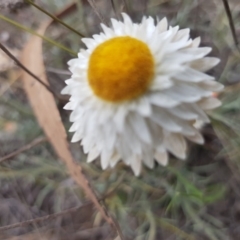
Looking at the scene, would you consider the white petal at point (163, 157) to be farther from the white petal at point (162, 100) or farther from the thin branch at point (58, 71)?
the thin branch at point (58, 71)

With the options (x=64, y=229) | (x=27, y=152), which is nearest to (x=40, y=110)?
(x=27, y=152)

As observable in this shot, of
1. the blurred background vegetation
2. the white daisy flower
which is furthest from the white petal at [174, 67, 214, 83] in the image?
the blurred background vegetation

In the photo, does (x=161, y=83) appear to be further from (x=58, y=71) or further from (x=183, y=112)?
(x=58, y=71)

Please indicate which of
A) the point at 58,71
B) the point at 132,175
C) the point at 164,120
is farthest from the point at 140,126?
the point at 58,71

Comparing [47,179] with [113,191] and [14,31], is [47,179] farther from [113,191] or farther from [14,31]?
[14,31]

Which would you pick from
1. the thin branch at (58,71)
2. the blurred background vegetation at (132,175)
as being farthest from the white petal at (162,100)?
the thin branch at (58,71)

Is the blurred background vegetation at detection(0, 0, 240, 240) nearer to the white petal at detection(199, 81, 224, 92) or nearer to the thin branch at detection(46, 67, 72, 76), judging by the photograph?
the thin branch at detection(46, 67, 72, 76)

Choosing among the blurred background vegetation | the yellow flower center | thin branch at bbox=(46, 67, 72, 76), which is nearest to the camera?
the yellow flower center
